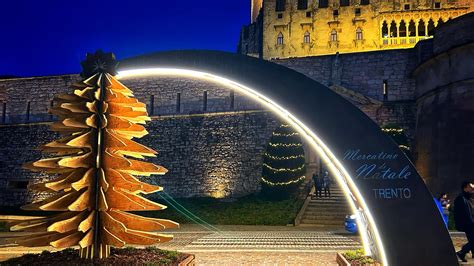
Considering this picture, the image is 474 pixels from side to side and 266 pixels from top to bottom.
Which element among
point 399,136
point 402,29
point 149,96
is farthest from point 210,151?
point 402,29

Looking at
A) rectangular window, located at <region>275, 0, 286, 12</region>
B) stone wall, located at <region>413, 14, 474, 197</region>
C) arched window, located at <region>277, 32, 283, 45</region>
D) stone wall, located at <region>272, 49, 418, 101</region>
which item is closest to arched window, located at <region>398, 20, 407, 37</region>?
arched window, located at <region>277, 32, 283, 45</region>

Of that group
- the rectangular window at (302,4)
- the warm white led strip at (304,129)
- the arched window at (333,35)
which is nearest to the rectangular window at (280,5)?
the rectangular window at (302,4)

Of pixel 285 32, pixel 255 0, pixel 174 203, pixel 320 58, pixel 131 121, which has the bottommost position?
pixel 174 203

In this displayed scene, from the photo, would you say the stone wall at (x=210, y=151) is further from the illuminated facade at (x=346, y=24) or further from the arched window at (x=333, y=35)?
the arched window at (x=333, y=35)

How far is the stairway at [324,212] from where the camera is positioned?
56.3 ft

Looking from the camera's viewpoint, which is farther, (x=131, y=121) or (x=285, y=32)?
(x=285, y=32)

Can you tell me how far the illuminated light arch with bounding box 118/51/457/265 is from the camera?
4934mm

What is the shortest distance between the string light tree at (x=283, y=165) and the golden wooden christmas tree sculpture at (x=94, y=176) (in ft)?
52.4

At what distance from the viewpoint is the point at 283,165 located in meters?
22.1

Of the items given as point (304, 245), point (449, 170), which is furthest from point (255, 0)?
point (304, 245)

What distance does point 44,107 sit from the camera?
30.6m

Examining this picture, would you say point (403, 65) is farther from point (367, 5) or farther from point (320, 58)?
point (367, 5)

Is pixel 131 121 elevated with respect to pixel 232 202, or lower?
elevated

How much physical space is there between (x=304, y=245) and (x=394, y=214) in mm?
5673
